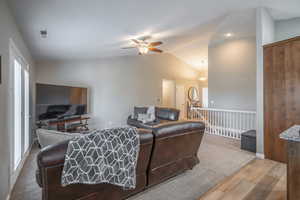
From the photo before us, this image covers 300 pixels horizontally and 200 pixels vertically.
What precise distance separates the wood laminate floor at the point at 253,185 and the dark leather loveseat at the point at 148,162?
0.59 m

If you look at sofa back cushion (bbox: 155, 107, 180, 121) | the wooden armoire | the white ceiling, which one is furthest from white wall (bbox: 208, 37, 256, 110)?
the wooden armoire

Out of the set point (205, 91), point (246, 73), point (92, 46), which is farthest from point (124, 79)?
point (205, 91)

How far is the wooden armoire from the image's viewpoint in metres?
2.83

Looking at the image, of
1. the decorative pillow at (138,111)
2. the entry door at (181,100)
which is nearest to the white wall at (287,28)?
the decorative pillow at (138,111)

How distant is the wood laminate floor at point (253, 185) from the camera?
6.52 ft

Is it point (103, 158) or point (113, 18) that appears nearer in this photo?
point (103, 158)

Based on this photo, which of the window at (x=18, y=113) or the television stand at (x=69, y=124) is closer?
the window at (x=18, y=113)

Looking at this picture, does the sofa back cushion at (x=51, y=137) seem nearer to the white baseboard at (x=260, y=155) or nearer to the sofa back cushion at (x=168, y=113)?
the white baseboard at (x=260, y=155)

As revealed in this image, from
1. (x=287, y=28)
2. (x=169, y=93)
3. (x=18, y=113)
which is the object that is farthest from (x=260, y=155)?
(x=169, y=93)

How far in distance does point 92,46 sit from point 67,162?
357 centimetres

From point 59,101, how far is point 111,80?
204cm

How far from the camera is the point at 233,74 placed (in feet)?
18.9

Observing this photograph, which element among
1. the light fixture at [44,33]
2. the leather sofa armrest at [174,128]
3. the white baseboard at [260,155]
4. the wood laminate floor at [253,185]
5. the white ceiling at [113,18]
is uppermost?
the white ceiling at [113,18]

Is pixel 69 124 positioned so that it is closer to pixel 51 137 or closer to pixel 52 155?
pixel 51 137
